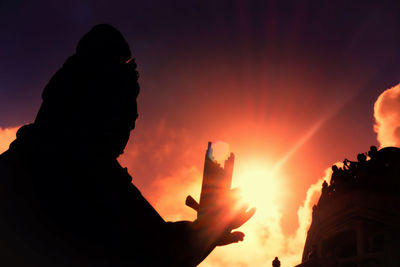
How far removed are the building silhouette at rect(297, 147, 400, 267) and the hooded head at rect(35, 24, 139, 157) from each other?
19.9 metres

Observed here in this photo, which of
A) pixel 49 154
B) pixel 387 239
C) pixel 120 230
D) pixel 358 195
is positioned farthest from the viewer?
pixel 358 195

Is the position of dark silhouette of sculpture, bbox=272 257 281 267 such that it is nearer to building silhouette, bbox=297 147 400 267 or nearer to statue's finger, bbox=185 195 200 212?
building silhouette, bbox=297 147 400 267

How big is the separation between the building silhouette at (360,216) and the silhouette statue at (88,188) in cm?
1956

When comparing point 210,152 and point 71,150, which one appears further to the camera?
point 71,150

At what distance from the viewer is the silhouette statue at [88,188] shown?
1.30m

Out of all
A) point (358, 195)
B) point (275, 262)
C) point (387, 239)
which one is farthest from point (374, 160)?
point (275, 262)

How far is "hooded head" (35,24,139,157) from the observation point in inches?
61.8

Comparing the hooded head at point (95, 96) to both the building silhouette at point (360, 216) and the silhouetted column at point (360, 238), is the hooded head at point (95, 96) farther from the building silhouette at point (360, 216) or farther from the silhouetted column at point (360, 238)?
the silhouetted column at point (360, 238)

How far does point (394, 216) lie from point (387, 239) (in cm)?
A: 192

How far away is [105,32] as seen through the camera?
73.5 inches

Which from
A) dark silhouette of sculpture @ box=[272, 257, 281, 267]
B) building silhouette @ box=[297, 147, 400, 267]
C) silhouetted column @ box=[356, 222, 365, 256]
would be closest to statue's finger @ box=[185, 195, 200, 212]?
building silhouette @ box=[297, 147, 400, 267]

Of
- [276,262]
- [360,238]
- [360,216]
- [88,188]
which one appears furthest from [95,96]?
[360,216]

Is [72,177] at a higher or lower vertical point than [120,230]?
higher

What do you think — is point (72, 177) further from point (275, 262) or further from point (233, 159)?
Answer: point (275, 262)
